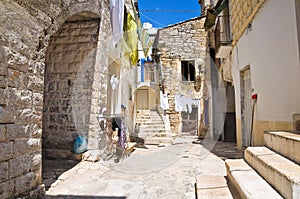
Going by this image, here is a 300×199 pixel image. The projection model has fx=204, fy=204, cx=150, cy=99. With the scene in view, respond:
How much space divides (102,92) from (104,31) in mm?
1398

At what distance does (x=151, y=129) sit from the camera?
10594mm

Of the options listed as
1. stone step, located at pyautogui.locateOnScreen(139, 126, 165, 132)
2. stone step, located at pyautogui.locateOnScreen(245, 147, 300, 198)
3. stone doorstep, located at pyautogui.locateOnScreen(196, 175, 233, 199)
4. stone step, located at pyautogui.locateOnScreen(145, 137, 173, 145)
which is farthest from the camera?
stone step, located at pyautogui.locateOnScreen(139, 126, 165, 132)

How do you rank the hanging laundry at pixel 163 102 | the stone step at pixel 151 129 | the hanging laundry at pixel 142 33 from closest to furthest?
1. the hanging laundry at pixel 142 33
2. the stone step at pixel 151 129
3. the hanging laundry at pixel 163 102

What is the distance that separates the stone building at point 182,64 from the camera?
1281 cm

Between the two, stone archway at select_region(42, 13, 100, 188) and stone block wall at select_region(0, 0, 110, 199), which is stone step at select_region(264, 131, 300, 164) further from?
stone archway at select_region(42, 13, 100, 188)

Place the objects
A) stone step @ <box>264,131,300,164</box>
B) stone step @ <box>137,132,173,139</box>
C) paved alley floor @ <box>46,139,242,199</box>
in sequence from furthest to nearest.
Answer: stone step @ <box>137,132,173,139</box>
paved alley floor @ <box>46,139,242,199</box>
stone step @ <box>264,131,300,164</box>

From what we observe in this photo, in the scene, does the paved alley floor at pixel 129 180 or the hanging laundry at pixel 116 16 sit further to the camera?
the hanging laundry at pixel 116 16

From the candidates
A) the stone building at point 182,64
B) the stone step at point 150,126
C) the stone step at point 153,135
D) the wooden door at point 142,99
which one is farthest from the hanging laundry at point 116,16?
the wooden door at point 142,99

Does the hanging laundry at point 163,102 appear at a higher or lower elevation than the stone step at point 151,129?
higher

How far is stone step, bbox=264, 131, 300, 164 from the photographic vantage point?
1933 mm

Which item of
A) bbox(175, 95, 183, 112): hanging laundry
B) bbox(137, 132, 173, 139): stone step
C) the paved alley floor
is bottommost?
the paved alley floor

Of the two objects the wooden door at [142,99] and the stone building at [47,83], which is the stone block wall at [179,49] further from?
the stone building at [47,83]

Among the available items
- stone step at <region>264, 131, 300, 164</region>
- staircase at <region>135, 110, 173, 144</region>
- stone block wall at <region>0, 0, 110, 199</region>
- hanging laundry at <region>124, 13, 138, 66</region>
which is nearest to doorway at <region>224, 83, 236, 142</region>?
staircase at <region>135, 110, 173, 144</region>

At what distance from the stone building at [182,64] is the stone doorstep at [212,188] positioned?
9855 mm
